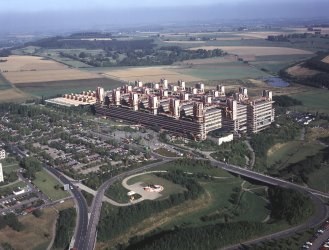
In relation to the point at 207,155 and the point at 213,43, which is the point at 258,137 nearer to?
the point at 207,155

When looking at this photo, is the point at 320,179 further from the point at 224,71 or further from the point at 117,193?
the point at 224,71

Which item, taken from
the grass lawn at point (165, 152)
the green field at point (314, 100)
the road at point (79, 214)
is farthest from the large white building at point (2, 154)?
the green field at point (314, 100)

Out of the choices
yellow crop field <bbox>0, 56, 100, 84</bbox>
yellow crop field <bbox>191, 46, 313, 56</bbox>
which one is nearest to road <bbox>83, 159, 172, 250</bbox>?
yellow crop field <bbox>0, 56, 100, 84</bbox>

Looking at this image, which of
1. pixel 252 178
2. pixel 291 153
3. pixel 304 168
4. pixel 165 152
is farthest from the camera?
pixel 165 152

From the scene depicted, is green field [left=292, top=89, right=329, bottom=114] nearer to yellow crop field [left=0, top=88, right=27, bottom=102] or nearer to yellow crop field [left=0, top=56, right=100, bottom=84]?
yellow crop field [left=0, top=56, right=100, bottom=84]

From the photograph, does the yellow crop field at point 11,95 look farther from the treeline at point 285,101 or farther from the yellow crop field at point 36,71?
the treeline at point 285,101

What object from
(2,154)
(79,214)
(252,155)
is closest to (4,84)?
(2,154)

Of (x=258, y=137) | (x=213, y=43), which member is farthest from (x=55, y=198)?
(x=213, y=43)
